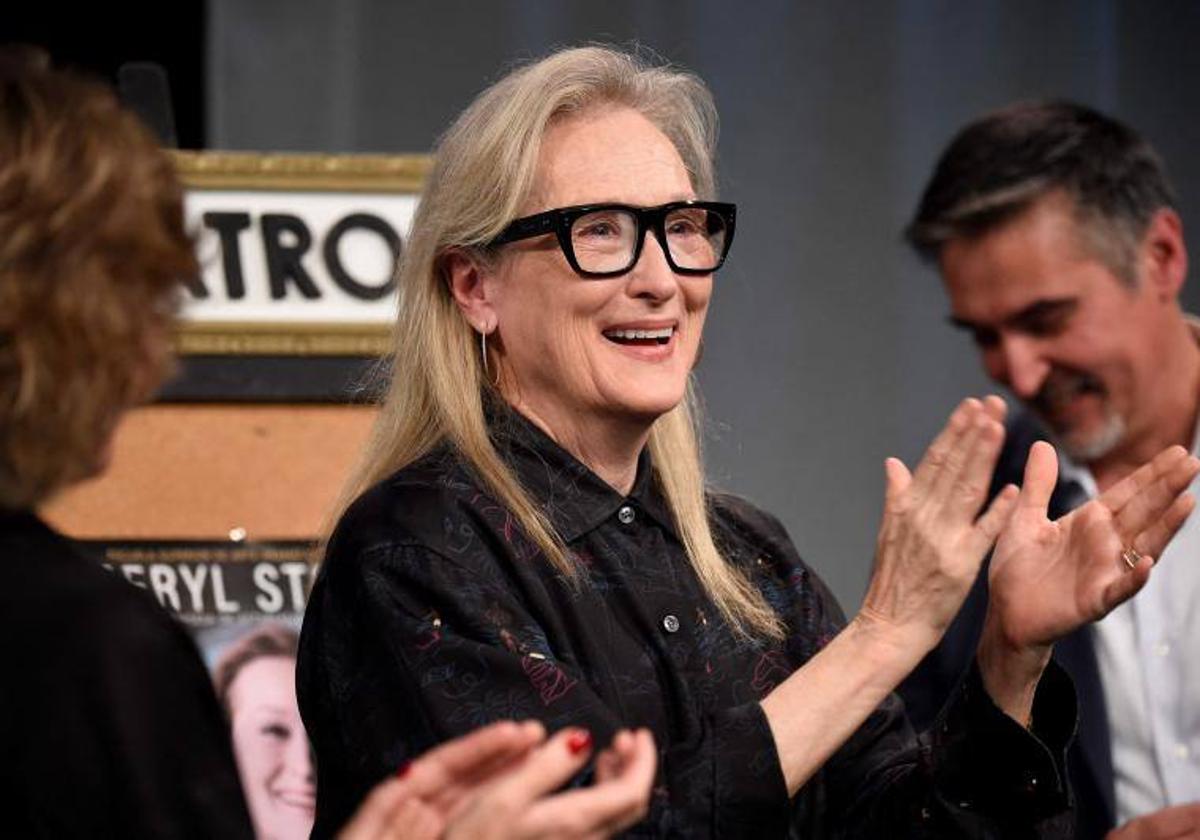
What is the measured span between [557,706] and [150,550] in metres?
1.14

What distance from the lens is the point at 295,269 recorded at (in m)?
2.84

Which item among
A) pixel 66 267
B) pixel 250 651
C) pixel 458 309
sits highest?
pixel 66 267

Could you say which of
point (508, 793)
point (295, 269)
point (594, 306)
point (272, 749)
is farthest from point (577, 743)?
point (295, 269)

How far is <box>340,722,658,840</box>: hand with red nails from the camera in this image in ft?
4.55

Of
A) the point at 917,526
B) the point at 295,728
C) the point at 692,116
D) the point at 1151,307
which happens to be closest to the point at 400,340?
the point at 692,116

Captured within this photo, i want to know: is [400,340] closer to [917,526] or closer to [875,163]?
[917,526]

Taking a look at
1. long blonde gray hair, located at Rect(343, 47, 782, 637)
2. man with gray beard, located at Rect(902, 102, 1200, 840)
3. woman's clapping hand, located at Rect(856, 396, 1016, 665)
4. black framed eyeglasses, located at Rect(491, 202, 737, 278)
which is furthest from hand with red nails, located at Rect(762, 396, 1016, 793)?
man with gray beard, located at Rect(902, 102, 1200, 840)

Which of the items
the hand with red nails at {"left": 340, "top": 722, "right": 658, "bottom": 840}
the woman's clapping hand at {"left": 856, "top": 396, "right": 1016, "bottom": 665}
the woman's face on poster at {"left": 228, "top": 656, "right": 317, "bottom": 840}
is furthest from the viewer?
the woman's face on poster at {"left": 228, "top": 656, "right": 317, "bottom": 840}

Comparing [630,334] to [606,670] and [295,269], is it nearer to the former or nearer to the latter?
[606,670]

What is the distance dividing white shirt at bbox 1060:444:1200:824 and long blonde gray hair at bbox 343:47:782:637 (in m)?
0.89

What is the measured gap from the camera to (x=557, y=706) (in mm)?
1795

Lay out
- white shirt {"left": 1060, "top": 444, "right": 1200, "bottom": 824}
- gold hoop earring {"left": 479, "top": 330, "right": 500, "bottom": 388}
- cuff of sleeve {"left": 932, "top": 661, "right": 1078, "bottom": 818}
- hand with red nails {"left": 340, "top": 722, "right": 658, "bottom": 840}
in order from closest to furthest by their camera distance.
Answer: hand with red nails {"left": 340, "top": 722, "right": 658, "bottom": 840} < cuff of sleeve {"left": 932, "top": 661, "right": 1078, "bottom": 818} < gold hoop earring {"left": 479, "top": 330, "right": 500, "bottom": 388} < white shirt {"left": 1060, "top": 444, "right": 1200, "bottom": 824}

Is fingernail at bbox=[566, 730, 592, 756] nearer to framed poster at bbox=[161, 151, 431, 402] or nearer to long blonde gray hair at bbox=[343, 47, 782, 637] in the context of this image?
long blonde gray hair at bbox=[343, 47, 782, 637]

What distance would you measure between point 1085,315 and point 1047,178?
23 cm
